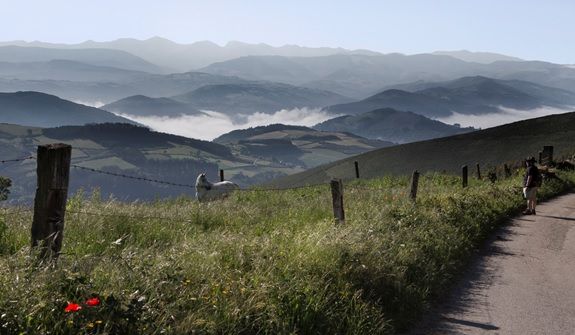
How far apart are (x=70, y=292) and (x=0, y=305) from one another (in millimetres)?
645

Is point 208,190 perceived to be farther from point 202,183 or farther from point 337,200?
point 337,200

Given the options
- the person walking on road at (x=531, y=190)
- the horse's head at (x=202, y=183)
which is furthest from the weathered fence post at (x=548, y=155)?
the horse's head at (x=202, y=183)

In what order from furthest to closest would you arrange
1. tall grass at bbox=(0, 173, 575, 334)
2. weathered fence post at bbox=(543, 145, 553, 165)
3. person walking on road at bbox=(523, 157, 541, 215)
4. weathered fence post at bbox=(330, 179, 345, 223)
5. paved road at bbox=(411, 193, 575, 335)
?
weathered fence post at bbox=(543, 145, 553, 165) < person walking on road at bbox=(523, 157, 541, 215) < weathered fence post at bbox=(330, 179, 345, 223) < paved road at bbox=(411, 193, 575, 335) < tall grass at bbox=(0, 173, 575, 334)

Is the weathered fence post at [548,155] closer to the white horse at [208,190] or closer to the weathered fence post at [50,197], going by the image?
the white horse at [208,190]

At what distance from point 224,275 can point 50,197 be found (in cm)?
201

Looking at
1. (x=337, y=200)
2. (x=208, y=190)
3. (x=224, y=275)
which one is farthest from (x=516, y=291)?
(x=208, y=190)

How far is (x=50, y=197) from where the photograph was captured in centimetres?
626

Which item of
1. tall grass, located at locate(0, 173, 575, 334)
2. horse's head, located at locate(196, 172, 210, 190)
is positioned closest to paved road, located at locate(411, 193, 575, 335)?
tall grass, located at locate(0, 173, 575, 334)

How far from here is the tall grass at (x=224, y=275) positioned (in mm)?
5094

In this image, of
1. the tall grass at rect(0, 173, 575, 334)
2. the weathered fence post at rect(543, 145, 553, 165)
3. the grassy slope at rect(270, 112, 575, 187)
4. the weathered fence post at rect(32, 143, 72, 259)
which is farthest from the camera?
the grassy slope at rect(270, 112, 575, 187)

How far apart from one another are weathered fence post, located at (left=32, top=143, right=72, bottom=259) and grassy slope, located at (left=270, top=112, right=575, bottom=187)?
251 ft

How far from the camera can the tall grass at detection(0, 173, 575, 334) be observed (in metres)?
5.09

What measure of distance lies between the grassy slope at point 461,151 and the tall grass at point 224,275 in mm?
71137

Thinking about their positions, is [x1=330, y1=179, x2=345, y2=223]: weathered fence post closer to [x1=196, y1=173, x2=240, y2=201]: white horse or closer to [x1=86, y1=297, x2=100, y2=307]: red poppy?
[x1=86, y1=297, x2=100, y2=307]: red poppy
